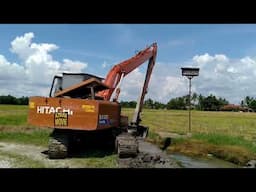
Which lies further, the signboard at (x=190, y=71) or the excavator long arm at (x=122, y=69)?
the signboard at (x=190, y=71)

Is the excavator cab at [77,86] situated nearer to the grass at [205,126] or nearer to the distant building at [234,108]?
the grass at [205,126]

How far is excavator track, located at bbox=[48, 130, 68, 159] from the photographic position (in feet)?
36.0

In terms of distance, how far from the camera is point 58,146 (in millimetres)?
11023

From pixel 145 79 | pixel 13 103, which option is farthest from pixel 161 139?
pixel 13 103

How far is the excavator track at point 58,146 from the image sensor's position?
1098 centimetres

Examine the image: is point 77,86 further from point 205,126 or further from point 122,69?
point 205,126

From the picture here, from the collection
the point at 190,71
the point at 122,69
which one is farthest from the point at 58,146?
the point at 190,71

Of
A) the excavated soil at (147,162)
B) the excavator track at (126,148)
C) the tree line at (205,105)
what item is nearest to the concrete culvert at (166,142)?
the excavator track at (126,148)

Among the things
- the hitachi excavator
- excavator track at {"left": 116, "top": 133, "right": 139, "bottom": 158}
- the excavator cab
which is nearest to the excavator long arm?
the hitachi excavator

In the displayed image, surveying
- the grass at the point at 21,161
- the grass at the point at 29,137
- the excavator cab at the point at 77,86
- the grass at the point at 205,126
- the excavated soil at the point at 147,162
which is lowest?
the grass at the point at 21,161

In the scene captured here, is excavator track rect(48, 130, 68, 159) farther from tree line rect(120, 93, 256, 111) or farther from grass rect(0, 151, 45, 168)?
tree line rect(120, 93, 256, 111)
